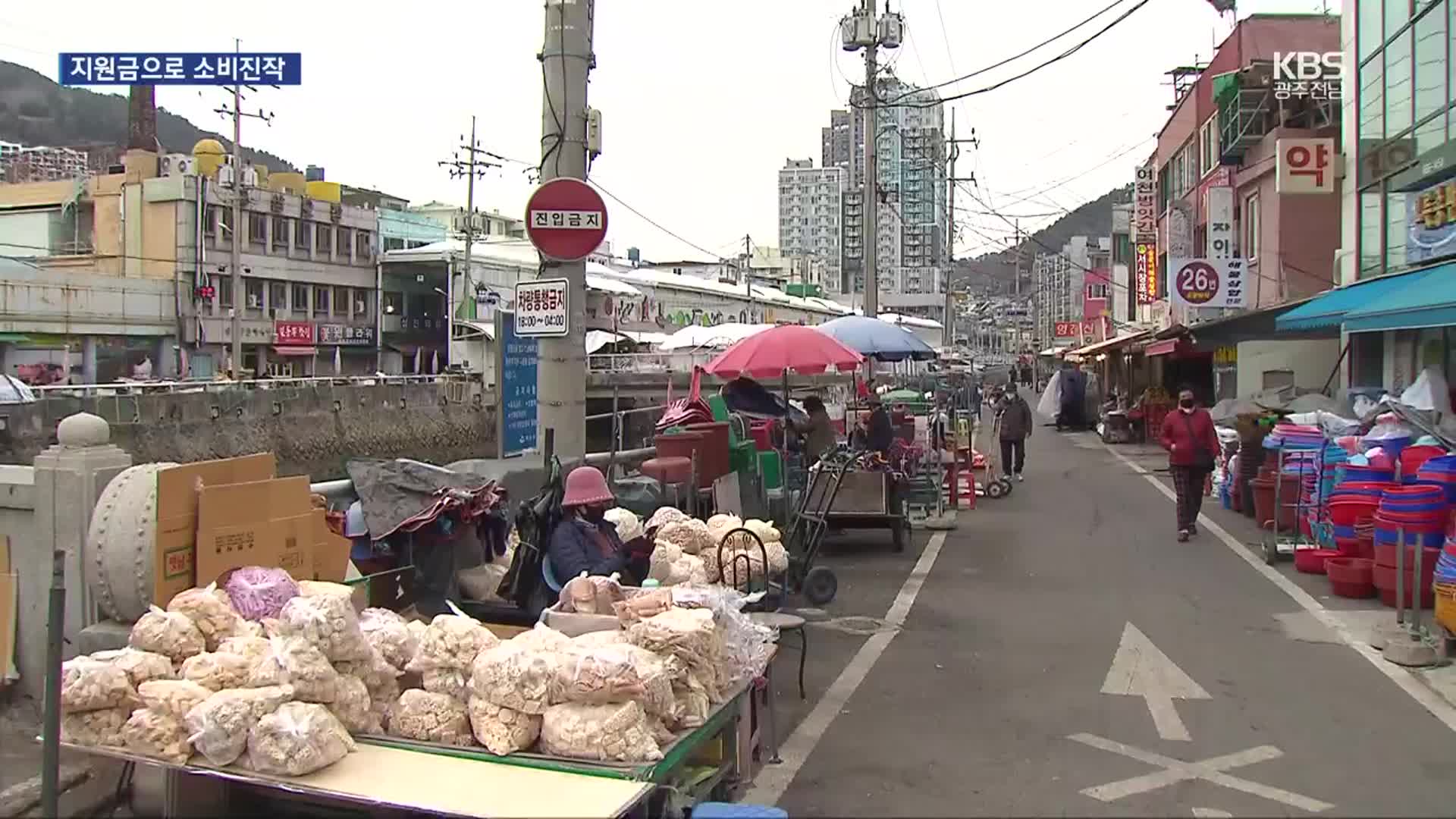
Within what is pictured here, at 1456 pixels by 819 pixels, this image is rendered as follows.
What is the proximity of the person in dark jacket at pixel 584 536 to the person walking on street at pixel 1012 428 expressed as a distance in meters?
14.9

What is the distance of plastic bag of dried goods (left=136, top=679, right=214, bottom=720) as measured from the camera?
464cm

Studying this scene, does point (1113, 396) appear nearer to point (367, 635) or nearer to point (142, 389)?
point (142, 389)

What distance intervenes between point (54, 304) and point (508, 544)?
43.2 meters

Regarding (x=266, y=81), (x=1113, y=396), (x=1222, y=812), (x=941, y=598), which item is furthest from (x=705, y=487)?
(x=266, y=81)

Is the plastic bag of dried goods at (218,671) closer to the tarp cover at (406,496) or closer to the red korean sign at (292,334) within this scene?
the tarp cover at (406,496)

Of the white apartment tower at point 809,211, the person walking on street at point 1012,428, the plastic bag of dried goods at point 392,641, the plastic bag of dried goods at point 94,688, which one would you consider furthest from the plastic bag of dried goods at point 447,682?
the white apartment tower at point 809,211

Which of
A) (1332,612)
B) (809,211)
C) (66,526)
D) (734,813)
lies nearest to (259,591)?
(66,526)

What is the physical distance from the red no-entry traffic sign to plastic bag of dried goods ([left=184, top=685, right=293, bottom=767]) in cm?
496

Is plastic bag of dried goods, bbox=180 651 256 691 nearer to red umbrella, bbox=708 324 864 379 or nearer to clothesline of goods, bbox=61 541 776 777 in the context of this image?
clothesline of goods, bbox=61 541 776 777

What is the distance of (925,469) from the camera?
52.5ft

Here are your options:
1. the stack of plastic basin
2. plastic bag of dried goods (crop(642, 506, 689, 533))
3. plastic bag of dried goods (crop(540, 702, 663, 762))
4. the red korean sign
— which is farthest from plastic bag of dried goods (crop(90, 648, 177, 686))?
the red korean sign

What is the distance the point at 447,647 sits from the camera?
5.10m

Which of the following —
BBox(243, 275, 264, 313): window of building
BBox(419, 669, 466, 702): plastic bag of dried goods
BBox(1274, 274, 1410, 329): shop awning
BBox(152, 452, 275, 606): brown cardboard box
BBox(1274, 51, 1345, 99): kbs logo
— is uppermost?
BBox(1274, 51, 1345, 99): kbs logo

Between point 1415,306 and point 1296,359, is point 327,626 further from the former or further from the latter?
point 1296,359
